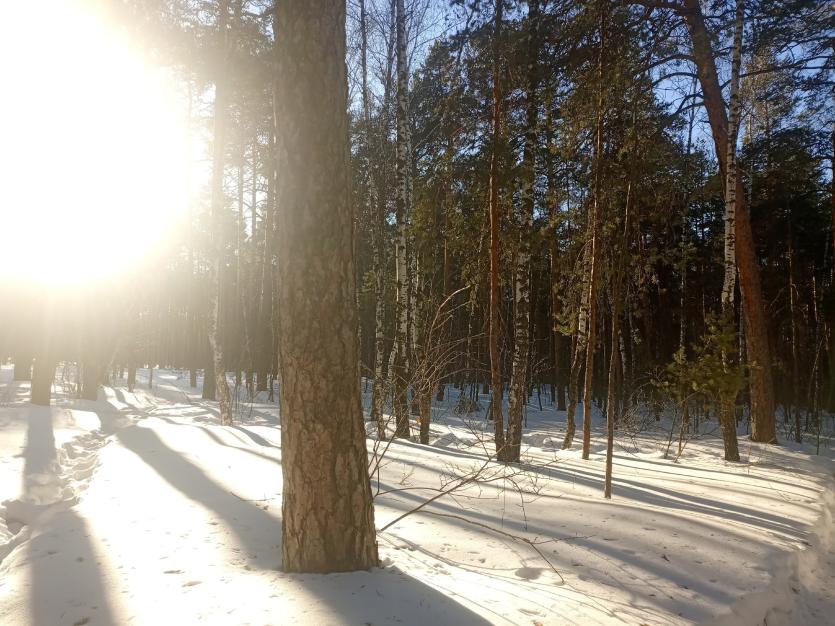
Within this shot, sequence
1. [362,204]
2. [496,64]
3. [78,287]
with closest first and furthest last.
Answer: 1. [496,64]
2. [78,287]
3. [362,204]

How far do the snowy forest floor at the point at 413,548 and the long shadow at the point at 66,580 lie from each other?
12 mm

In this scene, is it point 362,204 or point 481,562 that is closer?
point 481,562

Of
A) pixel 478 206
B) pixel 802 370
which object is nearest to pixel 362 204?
pixel 478 206

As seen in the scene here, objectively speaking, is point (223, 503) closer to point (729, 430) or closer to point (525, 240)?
point (525, 240)

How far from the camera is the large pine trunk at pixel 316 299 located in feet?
8.59

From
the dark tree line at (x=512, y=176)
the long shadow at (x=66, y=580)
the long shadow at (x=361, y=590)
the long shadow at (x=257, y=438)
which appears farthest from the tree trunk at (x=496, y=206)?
the long shadow at (x=66, y=580)

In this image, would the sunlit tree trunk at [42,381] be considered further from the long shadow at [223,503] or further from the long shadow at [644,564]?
the long shadow at [644,564]

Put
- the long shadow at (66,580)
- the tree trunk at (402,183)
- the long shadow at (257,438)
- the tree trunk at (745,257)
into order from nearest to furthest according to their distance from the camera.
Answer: the long shadow at (66,580) < the long shadow at (257,438) < the tree trunk at (745,257) < the tree trunk at (402,183)

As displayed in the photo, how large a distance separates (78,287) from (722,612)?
18055mm

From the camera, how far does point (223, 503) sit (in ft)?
13.5

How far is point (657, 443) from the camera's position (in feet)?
38.9

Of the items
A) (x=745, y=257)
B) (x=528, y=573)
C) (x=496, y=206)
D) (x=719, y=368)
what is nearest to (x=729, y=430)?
(x=719, y=368)

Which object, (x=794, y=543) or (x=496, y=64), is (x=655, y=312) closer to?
(x=496, y=64)

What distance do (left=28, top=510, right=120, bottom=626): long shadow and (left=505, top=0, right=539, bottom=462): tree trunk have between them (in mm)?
5902
